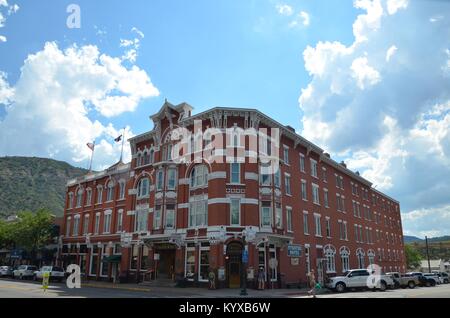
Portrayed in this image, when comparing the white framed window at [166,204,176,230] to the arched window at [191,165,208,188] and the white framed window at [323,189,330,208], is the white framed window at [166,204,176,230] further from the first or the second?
the white framed window at [323,189,330,208]

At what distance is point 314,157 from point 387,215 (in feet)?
95.0

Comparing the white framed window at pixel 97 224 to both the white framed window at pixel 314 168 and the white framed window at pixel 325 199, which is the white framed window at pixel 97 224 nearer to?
the white framed window at pixel 314 168

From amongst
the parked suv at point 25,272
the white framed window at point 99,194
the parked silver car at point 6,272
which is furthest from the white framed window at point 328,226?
the parked silver car at point 6,272

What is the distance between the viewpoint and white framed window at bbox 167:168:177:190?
35.5 m

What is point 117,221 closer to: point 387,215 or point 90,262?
point 90,262

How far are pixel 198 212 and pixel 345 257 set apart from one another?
2147cm

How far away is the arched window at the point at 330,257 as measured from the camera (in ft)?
134

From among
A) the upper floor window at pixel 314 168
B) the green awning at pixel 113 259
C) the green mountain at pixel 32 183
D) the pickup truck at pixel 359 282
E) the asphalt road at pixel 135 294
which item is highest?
the green mountain at pixel 32 183

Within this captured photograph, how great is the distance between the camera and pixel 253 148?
3278 centimetres

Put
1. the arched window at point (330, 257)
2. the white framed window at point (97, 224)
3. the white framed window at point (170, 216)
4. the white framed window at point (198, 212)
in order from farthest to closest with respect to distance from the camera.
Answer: the white framed window at point (97, 224)
the arched window at point (330, 257)
the white framed window at point (170, 216)
the white framed window at point (198, 212)

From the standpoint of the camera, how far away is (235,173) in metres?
32.2

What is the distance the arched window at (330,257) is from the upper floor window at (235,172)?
1527cm
